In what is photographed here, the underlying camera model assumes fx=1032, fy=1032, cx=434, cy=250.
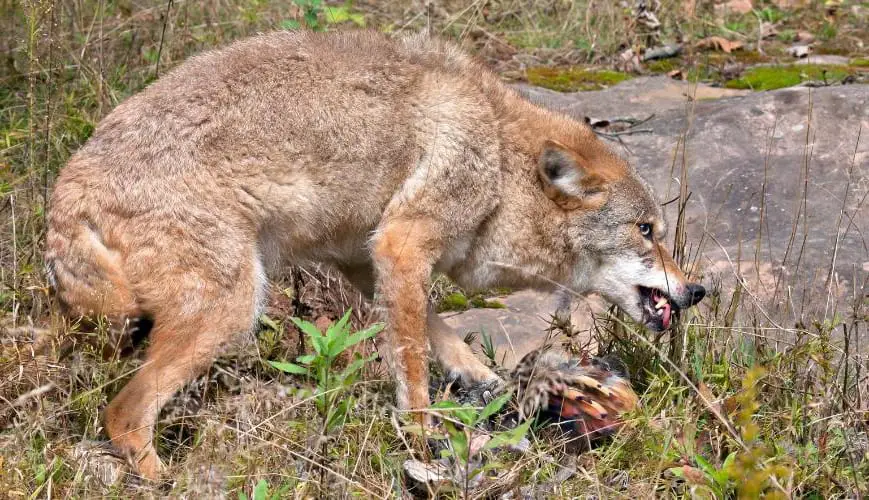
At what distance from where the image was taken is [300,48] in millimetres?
5301

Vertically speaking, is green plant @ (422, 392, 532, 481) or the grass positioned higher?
green plant @ (422, 392, 532, 481)

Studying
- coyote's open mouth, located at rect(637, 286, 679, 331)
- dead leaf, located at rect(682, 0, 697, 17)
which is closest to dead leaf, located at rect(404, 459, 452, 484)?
coyote's open mouth, located at rect(637, 286, 679, 331)

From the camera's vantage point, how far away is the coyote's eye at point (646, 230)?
222 inches

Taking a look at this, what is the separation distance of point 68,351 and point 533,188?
8.14 ft

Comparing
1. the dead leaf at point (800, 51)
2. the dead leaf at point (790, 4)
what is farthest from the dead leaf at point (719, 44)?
the dead leaf at point (790, 4)

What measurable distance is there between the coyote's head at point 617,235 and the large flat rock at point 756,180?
0.30 metres

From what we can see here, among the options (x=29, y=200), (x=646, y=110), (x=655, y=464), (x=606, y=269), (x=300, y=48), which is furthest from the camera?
(x=646, y=110)

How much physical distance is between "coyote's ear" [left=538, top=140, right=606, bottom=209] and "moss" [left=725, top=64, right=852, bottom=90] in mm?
4260

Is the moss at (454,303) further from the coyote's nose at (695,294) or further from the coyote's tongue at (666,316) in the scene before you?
the coyote's nose at (695,294)

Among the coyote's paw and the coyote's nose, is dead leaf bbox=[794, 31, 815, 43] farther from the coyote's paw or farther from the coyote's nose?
the coyote's paw

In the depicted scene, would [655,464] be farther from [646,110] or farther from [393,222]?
[646,110]

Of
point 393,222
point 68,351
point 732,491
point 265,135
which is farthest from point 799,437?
point 68,351

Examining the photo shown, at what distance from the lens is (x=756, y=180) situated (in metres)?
7.32

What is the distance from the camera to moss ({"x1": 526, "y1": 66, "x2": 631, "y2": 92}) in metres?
9.33
